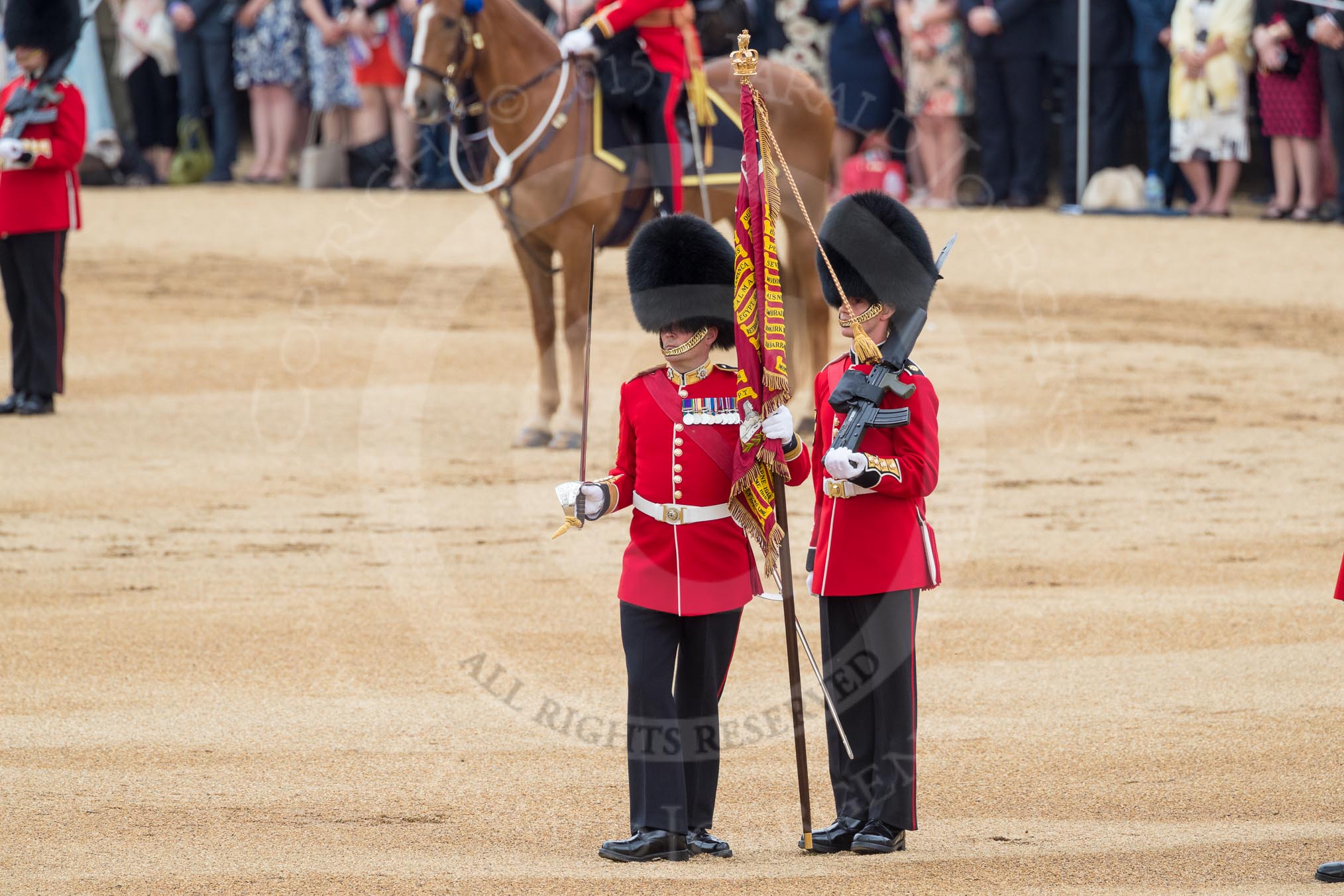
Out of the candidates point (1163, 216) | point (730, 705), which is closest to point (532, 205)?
point (730, 705)

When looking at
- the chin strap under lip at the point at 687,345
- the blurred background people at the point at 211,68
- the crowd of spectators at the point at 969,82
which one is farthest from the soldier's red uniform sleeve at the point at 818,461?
the blurred background people at the point at 211,68

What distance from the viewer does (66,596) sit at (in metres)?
6.57

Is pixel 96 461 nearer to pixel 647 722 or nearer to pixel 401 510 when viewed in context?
pixel 401 510

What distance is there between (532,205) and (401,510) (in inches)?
72.9

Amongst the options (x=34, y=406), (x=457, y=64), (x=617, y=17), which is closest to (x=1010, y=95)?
(x=617, y=17)

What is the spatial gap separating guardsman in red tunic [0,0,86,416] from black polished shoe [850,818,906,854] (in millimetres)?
6282

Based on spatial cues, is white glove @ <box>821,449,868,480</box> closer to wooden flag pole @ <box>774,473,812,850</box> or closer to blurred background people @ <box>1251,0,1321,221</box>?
wooden flag pole @ <box>774,473,812,850</box>

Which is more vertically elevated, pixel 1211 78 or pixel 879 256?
pixel 1211 78

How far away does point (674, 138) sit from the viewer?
918cm

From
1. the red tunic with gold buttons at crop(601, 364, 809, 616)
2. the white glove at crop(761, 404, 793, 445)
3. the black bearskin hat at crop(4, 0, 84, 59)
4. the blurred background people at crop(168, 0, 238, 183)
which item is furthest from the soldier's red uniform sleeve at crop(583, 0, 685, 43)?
the blurred background people at crop(168, 0, 238, 183)

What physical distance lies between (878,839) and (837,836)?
9 centimetres

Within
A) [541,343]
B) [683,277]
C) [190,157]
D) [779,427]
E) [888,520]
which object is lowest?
[541,343]

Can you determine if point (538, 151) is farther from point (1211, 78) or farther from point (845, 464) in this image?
point (1211, 78)

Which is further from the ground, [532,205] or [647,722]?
[532,205]
